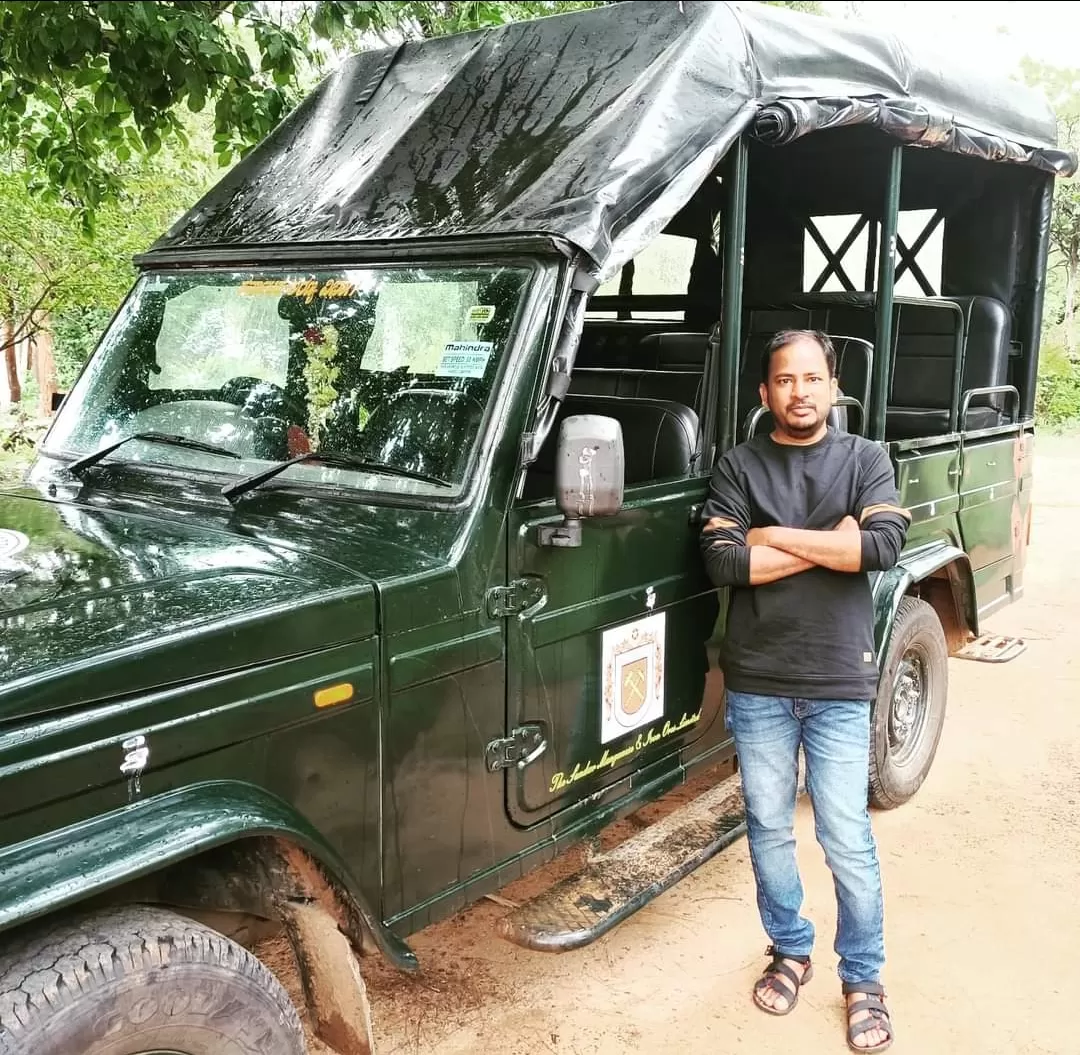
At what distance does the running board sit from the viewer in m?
5.46

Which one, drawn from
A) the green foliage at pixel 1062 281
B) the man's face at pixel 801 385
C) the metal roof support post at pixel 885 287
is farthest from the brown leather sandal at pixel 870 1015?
the green foliage at pixel 1062 281

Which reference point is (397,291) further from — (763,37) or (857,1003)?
(857,1003)

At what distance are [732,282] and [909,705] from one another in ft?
7.33

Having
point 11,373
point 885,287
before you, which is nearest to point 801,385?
point 885,287

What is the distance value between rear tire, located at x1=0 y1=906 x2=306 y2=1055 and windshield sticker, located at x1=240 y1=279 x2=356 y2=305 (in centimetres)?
182

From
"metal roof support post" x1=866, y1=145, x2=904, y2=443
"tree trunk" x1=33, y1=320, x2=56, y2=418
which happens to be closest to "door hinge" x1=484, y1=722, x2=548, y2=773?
"metal roof support post" x1=866, y1=145, x2=904, y2=443

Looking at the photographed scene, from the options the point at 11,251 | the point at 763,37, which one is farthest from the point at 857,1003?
the point at 11,251

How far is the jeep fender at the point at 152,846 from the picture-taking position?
6.42 feet

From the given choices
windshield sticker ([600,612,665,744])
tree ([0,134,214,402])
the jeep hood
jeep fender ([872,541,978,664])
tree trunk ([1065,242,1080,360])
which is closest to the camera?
the jeep hood

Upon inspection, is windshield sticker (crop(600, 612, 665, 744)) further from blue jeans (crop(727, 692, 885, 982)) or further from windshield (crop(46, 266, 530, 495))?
windshield (crop(46, 266, 530, 495))

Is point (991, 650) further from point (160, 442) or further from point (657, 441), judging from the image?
point (160, 442)

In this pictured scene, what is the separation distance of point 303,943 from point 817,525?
1.77 m

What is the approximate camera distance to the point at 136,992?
210 cm

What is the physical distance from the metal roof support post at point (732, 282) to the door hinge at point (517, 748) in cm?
123
